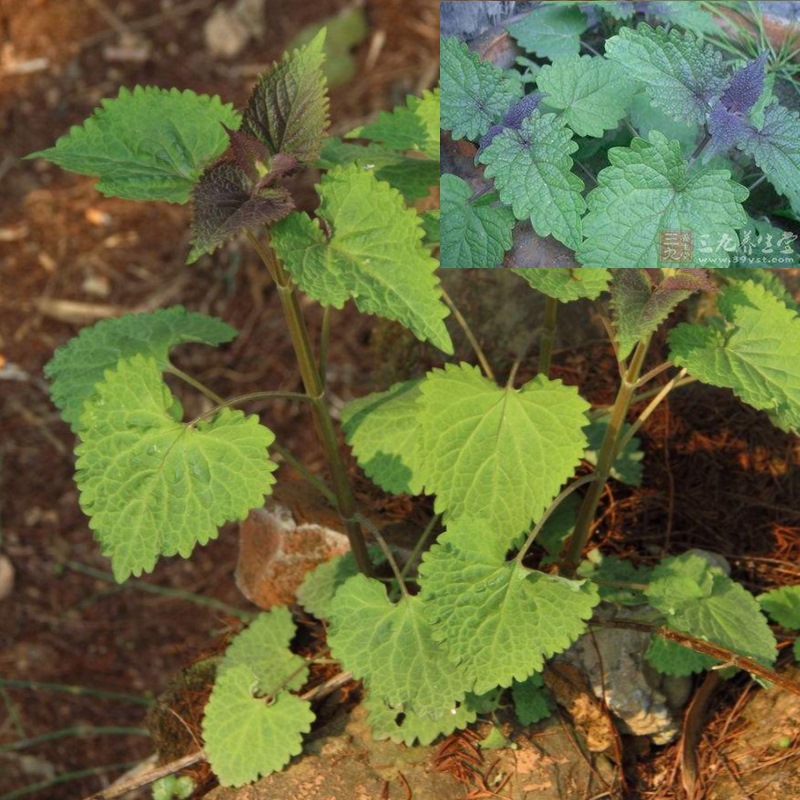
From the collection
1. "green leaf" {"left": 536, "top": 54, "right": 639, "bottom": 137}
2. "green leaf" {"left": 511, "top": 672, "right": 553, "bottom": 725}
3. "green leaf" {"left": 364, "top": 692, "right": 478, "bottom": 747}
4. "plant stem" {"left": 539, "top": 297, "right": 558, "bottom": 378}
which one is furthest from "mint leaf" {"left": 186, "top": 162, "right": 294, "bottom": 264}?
"green leaf" {"left": 511, "top": 672, "right": 553, "bottom": 725}

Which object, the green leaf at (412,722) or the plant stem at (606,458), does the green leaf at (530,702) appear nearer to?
the green leaf at (412,722)

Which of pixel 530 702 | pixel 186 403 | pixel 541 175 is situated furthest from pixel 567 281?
pixel 186 403

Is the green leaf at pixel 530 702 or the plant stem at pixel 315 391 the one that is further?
the green leaf at pixel 530 702

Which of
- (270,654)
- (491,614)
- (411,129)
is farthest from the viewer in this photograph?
(270,654)

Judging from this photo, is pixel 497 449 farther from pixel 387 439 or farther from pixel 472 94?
pixel 472 94

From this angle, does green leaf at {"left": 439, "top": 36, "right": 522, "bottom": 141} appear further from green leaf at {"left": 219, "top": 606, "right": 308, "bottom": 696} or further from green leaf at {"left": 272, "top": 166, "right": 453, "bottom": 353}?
green leaf at {"left": 219, "top": 606, "right": 308, "bottom": 696}

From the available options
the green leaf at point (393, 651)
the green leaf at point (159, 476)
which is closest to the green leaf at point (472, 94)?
the green leaf at point (159, 476)

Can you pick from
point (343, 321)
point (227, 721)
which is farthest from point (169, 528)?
point (343, 321)
